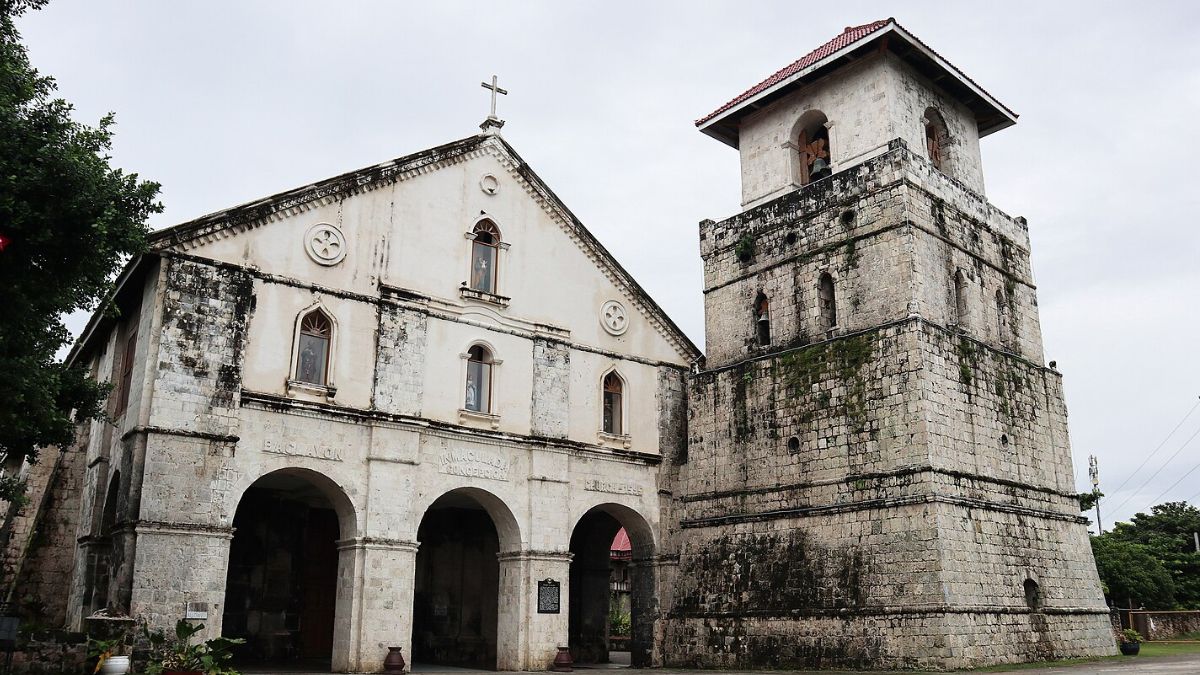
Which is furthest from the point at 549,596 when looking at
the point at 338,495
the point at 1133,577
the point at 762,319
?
the point at 1133,577

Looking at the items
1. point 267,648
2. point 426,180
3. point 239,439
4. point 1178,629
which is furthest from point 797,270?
point 1178,629

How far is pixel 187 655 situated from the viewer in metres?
14.9

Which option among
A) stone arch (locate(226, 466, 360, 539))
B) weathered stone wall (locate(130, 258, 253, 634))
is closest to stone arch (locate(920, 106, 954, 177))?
stone arch (locate(226, 466, 360, 539))

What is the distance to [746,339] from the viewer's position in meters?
23.5

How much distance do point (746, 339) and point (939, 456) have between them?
235 inches

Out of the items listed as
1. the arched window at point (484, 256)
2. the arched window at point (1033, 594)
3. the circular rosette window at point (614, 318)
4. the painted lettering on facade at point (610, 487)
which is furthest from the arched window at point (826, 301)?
the arched window at point (484, 256)

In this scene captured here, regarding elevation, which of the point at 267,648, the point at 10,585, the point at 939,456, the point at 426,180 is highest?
the point at 426,180

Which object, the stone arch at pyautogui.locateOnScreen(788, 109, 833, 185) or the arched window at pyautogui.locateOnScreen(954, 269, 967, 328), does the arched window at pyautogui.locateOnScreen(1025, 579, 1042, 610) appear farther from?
the stone arch at pyautogui.locateOnScreen(788, 109, 833, 185)

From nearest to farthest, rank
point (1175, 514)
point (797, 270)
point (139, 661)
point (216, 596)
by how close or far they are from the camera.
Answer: point (139, 661) < point (216, 596) < point (797, 270) < point (1175, 514)

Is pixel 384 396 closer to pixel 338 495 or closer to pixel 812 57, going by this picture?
pixel 338 495

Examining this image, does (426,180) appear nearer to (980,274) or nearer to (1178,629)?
(980,274)

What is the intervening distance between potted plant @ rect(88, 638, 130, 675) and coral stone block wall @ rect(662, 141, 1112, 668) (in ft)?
39.4

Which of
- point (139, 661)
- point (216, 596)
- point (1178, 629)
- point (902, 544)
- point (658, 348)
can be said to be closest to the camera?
point (139, 661)

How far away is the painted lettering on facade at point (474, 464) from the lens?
20047 mm
